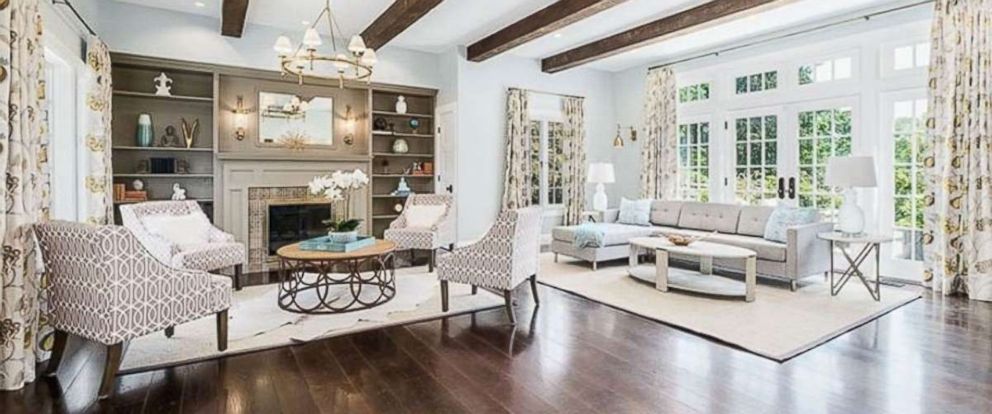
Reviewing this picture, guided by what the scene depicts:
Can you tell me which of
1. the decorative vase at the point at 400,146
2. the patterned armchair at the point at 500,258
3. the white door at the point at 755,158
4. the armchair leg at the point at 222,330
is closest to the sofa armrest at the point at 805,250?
the white door at the point at 755,158

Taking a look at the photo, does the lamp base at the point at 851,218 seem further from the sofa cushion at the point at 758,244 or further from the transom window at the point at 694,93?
the transom window at the point at 694,93

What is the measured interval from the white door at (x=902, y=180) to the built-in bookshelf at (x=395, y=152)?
5689 mm

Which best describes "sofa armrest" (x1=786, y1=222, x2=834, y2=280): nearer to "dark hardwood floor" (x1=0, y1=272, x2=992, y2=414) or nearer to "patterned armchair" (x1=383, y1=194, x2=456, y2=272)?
"dark hardwood floor" (x1=0, y1=272, x2=992, y2=414)

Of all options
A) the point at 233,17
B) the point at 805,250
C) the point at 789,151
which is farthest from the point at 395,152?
the point at 805,250

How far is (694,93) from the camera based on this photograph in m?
7.80

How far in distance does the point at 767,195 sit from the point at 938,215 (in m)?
1.94

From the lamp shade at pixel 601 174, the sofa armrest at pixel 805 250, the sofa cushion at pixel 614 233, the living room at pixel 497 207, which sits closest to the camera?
the living room at pixel 497 207

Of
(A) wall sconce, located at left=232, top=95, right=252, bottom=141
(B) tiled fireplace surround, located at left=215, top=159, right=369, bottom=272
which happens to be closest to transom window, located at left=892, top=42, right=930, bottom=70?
(B) tiled fireplace surround, located at left=215, top=159, right=369, bottom=272

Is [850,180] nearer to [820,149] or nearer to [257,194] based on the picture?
[820,149]

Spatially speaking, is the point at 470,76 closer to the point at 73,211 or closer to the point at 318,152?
the point at 318,152

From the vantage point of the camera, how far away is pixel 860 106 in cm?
586

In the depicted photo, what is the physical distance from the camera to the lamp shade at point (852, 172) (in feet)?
15.3

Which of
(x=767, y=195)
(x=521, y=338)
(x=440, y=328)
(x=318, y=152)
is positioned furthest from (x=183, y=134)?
(x=767, y=195)

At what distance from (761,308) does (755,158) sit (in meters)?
3.24
